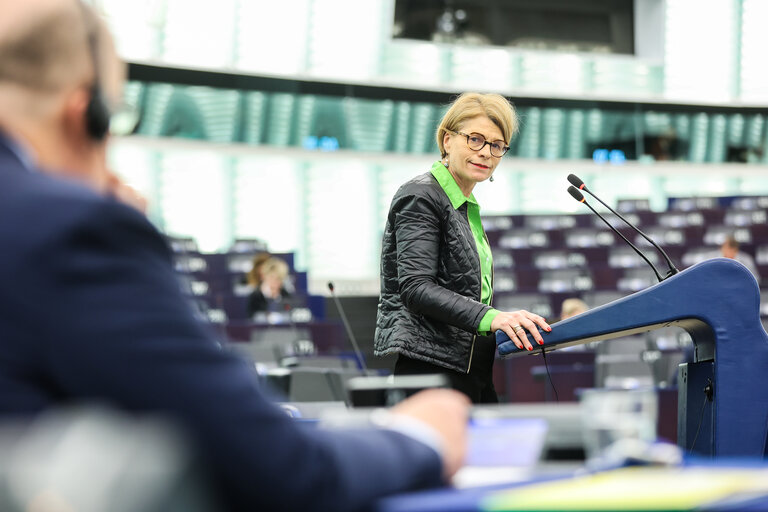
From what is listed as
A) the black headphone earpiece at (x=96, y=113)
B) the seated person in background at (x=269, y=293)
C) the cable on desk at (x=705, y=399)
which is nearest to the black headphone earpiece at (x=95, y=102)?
the black headphone earpiece at (x=96, y=113)

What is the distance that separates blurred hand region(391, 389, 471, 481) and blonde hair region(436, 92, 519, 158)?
4.97ft

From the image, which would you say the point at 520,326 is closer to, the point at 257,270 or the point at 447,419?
the point at 447,419

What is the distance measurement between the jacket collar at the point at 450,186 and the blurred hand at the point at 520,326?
1.22 ft

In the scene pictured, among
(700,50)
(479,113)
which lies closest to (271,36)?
(700,50)

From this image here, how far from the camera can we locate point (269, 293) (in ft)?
26.5

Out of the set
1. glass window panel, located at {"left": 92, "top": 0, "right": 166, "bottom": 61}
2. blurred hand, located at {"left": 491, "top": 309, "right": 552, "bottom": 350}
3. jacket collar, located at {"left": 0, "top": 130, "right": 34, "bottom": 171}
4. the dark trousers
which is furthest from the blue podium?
glass window panel, located at {"left": 92, "top": 0, "right": 166, "bottom": 61}

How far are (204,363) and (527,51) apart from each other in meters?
13.1

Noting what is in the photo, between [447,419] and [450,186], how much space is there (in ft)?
4.90

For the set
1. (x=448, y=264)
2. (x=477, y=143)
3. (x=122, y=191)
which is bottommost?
(x=448, y=264)

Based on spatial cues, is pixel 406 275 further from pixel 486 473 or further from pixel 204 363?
pixel 204 363

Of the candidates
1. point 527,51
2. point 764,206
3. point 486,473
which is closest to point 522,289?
point 764,206

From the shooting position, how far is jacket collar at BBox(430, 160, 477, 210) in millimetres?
2223

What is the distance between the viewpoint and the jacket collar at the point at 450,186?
2.22 m

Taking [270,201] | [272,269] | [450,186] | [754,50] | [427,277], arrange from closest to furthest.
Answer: [427,277], [450,186], [272,269], [270,201], [754,50]
